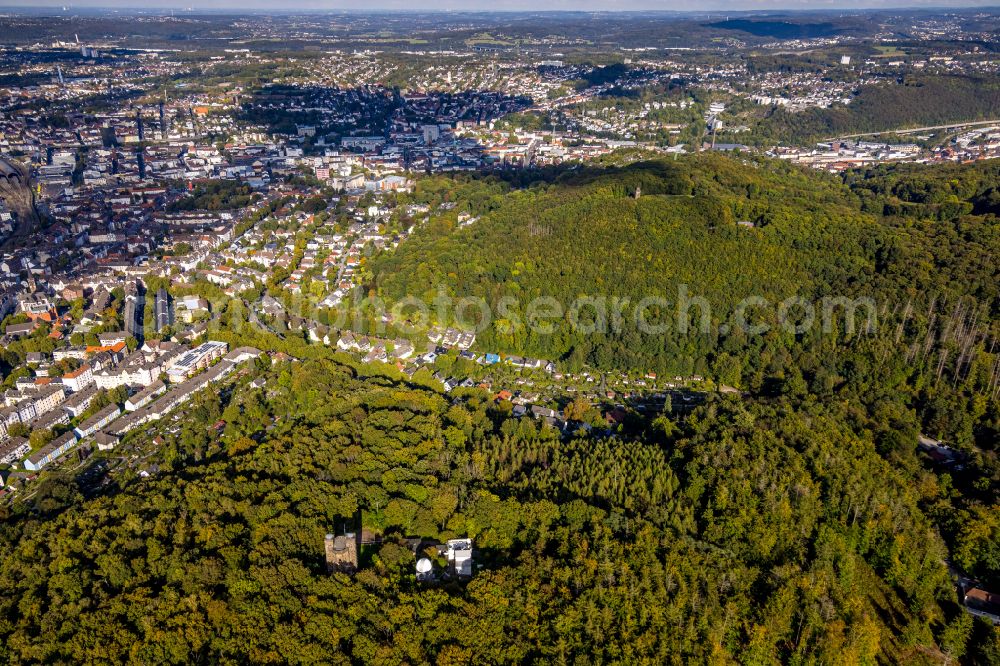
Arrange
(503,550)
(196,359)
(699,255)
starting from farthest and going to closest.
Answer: (699,255) < (196,359) < (503,550)

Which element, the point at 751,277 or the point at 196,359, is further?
the point at 751,277

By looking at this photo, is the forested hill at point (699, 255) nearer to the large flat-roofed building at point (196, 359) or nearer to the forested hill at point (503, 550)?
the forested hill at point (503, 550)

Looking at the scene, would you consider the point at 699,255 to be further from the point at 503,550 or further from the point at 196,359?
the point at 196,359

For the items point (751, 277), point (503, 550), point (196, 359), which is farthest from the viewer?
point (751, 277)

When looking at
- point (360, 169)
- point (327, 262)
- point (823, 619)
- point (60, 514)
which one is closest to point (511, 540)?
point (823, 619)

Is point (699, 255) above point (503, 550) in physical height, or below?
above

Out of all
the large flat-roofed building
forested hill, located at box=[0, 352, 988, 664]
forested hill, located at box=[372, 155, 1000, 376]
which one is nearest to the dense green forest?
forested hill, located at box=[372, 155, 1000, 376]

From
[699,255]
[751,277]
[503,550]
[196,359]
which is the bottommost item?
[503,550]

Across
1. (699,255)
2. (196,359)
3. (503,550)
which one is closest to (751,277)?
(699,255)

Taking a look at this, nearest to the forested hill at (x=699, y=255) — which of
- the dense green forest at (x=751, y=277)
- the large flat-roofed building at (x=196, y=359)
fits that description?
the dense green forest at (x=751, y=277)

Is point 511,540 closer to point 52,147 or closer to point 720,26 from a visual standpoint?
point 52,147
